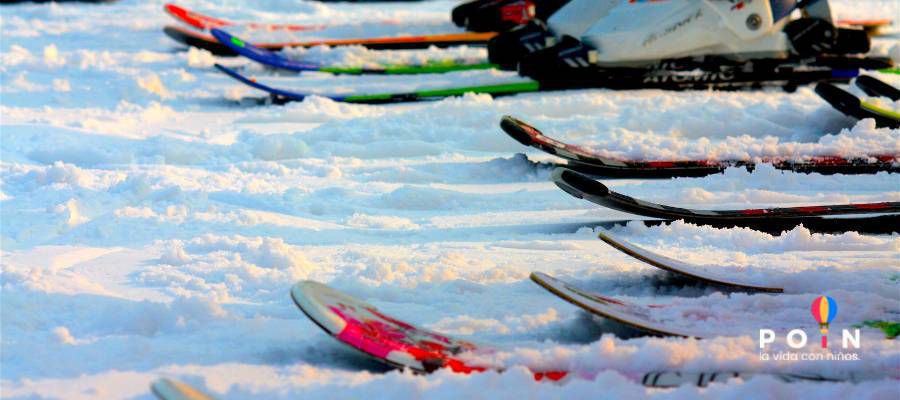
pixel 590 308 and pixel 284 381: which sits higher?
pixel 590 308

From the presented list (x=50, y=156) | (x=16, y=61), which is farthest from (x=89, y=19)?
(x=50, y=156)

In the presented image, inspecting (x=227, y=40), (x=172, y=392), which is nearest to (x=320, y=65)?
(x=227, y=40)

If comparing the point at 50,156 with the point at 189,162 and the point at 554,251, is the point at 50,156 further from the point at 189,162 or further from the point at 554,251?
the point at 554,251

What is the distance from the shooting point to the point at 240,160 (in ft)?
16.7

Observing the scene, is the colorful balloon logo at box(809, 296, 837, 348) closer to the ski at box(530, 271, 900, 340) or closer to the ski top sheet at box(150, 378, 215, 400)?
the ski at box(530, 271, 900, 340)

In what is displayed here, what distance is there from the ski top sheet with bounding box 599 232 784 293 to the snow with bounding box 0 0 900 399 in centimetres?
4

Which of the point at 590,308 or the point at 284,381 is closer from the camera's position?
the point at 284,381

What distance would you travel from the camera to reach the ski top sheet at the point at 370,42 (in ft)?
28.8

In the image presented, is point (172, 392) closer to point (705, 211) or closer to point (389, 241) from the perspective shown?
point (389, 241)

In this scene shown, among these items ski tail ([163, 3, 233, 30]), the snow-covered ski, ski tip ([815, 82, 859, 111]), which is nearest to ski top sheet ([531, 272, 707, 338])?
ski tip ([815, 82, 859, 111])

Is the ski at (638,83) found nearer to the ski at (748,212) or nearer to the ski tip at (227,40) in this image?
the ski tip at (227,40)

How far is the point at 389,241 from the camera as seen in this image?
12.1 ft

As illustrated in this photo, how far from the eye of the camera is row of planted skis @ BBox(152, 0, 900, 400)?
249 centimetres

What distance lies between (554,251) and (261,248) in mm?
920
